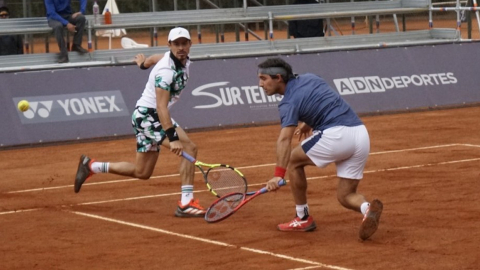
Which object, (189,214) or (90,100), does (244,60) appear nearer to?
(90,100)

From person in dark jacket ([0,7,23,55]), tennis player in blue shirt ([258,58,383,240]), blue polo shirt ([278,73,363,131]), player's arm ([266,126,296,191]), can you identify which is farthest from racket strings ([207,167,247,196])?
person in dark jacket ([0,7,23,55])

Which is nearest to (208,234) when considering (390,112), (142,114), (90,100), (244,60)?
(142,114)

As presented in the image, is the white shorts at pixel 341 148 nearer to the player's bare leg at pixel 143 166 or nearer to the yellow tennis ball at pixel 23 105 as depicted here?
the player's bare leg at pixel 143 166

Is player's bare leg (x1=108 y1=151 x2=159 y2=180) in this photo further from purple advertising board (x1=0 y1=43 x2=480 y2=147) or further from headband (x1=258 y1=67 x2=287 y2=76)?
purple advertising board (x1=0 y1=43 x2=480 y2=147)

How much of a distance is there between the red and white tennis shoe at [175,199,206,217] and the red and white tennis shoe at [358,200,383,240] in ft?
7.27

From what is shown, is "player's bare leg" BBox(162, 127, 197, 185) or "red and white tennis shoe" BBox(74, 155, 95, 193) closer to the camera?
"player's bare leg" BBox(162, 127, 197, 185)

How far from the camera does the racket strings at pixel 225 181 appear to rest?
9.95 metres

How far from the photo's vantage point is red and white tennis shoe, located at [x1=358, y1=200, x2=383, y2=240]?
8297 millimetres

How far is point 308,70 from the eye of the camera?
1848 cm

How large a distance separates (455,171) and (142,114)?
4.46 metres

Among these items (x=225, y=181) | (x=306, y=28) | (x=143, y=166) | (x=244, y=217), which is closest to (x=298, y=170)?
(x=244, y=217)

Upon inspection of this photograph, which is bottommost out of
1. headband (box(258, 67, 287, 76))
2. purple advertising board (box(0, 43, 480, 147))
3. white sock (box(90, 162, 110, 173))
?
purple advertising board (box(0, 43, 480, 147))

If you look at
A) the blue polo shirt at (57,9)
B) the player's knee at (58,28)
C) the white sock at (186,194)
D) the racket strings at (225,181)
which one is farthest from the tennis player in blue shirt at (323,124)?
the blue polo shirt at (57,9)

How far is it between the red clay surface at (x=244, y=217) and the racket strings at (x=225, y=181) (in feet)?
1.08
